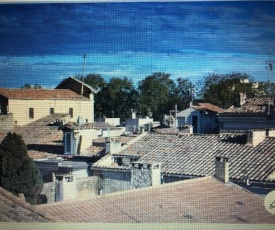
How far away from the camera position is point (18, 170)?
3666 millimetres

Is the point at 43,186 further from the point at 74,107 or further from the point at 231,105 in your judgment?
the point at 231,105

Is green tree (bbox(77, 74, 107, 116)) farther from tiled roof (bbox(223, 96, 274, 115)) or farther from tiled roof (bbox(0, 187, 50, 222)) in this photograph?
tiled roof (bbox(223, 96, 274, 115))

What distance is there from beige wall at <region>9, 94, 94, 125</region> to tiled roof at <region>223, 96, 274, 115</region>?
5.86ft

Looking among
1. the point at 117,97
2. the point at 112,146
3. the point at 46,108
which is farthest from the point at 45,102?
the point at 112,146

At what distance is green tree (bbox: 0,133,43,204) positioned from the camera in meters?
3.44

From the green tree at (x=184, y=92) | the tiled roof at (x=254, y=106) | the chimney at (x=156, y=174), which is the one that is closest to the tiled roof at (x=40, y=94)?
the green tree at (x=184, y=92)

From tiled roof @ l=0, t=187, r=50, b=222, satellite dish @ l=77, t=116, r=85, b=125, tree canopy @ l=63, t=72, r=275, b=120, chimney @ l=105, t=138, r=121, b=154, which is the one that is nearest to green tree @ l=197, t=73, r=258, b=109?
tree canopy @ l=63, t=72, r=275, b=120

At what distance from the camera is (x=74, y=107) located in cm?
472

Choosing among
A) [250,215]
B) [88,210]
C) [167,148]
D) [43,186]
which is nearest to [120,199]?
[88,210]

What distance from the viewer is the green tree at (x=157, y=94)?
131 inches

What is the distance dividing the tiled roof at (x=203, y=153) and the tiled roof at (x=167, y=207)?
0.56 metres

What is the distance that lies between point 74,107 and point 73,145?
1.38ft

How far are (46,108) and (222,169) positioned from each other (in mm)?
1679

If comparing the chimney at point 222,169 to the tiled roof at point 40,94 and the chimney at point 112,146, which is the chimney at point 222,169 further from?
the tiled roof at point 40,94
